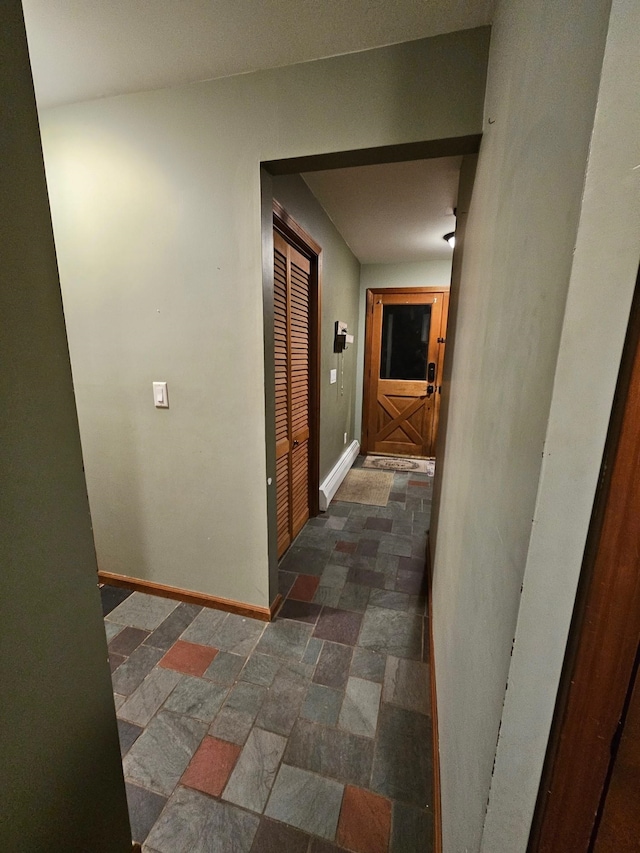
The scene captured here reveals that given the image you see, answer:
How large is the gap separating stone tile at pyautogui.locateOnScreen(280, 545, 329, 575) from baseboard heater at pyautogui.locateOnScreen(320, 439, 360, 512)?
2.05 ft

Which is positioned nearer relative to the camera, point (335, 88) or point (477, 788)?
point (477, 788)

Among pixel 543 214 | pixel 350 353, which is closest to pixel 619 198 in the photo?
pixel 543 214

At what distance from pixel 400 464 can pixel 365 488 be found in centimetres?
91

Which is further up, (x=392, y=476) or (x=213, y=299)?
(x=213, y=299)

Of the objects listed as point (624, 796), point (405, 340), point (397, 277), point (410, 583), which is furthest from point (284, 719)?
point (397, 277)

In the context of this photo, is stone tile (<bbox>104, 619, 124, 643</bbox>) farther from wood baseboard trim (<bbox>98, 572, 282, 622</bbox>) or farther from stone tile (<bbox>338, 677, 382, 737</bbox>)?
stone tile (<bbox>338, 677, 382, 737</bbox>)

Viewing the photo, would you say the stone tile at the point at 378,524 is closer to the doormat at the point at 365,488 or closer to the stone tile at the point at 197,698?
the doormat at the point at 365,488

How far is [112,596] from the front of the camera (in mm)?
1931

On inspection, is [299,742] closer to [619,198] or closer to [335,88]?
[619,198]

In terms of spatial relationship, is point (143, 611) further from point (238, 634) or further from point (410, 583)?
point (410, 583)

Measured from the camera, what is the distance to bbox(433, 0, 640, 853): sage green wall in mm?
356

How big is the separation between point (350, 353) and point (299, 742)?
341cm

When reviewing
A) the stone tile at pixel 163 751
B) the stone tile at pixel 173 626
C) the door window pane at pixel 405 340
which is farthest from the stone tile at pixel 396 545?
the door window pane at pixel 405 340

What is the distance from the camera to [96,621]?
749 millimetres
